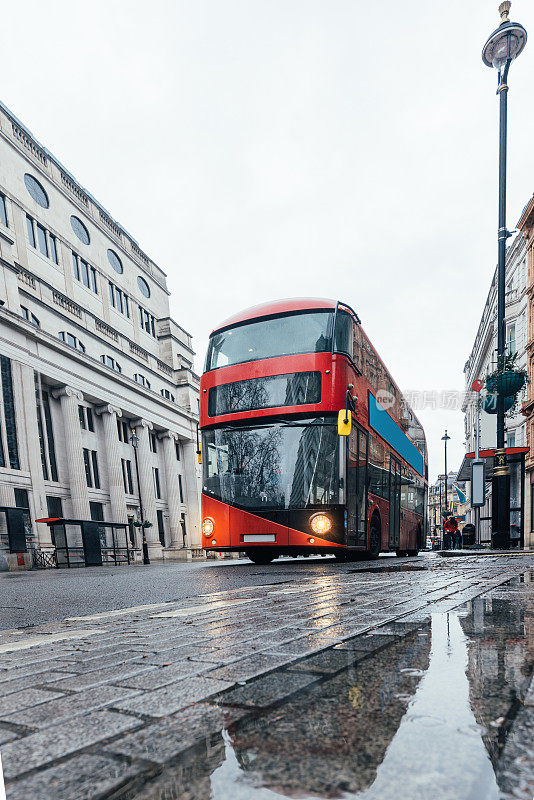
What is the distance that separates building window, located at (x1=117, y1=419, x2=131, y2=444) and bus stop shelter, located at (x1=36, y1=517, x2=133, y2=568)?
15892 millimetres

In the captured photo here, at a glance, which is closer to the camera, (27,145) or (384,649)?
(384,649)

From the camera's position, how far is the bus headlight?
9609mm

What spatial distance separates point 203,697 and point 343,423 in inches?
335

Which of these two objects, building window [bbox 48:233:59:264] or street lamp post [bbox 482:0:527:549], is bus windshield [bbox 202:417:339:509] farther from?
building window [bbox 48:233:59:264]

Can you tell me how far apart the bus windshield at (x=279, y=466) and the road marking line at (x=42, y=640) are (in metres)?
7.01

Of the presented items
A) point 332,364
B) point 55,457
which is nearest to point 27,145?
point 55,457

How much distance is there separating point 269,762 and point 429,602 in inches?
104

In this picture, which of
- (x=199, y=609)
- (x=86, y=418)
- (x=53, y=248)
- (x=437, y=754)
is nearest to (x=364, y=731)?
(x=437, y=754)

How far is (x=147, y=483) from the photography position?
131ft

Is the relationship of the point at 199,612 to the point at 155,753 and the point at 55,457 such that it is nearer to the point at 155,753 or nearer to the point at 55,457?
the point at 155,753

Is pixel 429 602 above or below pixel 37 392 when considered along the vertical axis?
below

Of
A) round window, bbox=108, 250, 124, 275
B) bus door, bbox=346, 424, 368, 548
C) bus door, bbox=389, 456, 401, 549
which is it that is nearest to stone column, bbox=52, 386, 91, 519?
round window, bbox=108, 250, 124, 275

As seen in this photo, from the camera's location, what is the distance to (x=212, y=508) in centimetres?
1048

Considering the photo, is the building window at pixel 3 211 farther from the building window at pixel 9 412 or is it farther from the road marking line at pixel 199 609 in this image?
the road marking line at pixel 199 609
